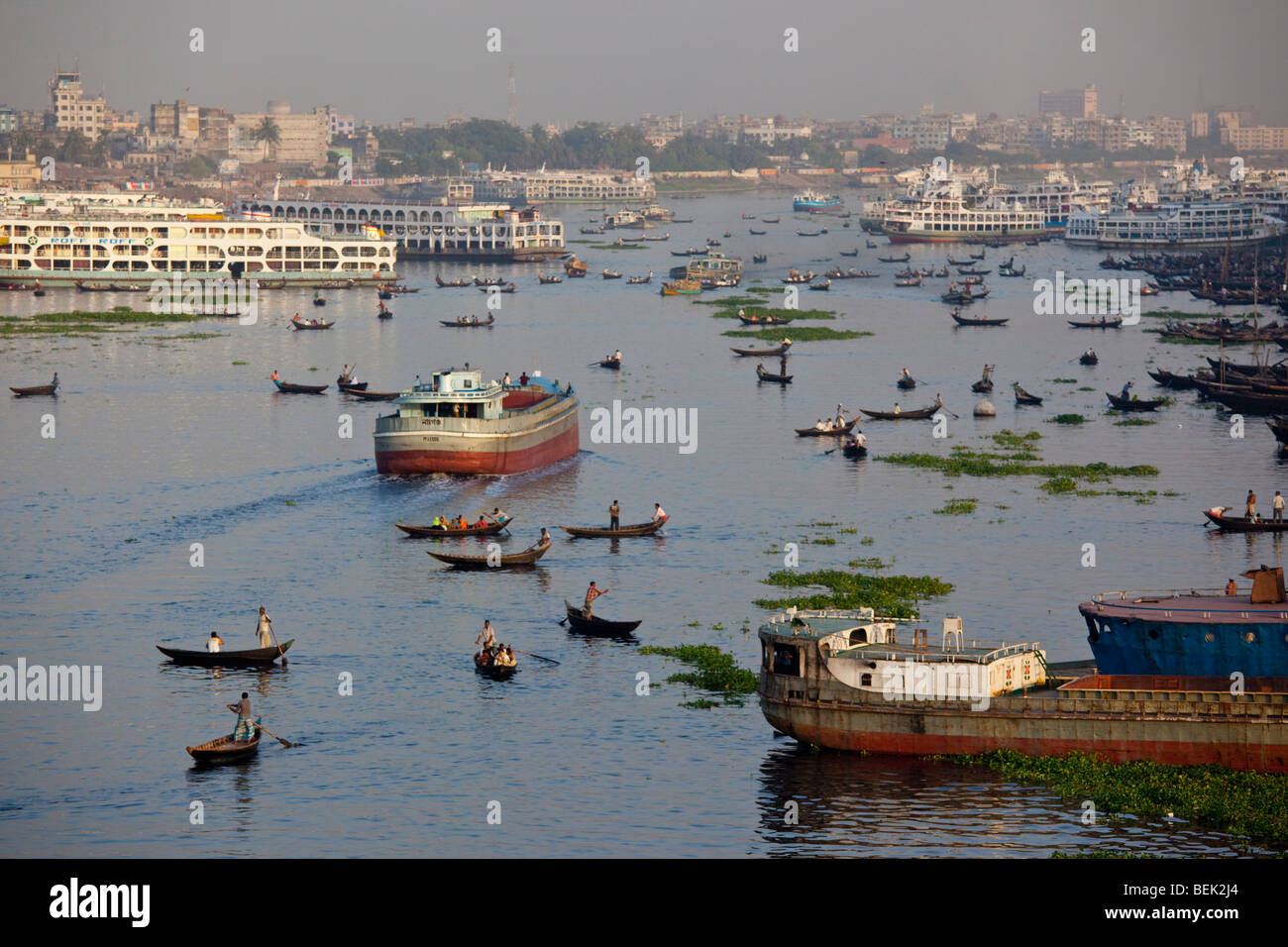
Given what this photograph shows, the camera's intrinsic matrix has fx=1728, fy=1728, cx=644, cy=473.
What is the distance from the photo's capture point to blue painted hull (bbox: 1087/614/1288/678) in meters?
38.8

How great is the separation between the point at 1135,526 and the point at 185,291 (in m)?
117

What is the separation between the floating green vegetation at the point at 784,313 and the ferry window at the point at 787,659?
102 metres

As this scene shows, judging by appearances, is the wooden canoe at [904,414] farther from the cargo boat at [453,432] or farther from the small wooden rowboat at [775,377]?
the cargo boat at [453,432]

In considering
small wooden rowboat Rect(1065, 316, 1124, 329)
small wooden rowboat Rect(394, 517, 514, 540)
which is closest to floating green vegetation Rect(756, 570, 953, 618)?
small wooden rowboat Rect(394, 517, 514, 540)

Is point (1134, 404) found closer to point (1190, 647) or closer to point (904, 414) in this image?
point (904, 414)

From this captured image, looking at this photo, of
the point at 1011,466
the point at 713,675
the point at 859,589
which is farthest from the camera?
the point at 1011,466

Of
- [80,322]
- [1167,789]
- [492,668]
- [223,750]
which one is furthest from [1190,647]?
[80,322]

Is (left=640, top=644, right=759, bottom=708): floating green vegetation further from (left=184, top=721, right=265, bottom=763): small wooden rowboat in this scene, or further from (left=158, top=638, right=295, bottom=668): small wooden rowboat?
(left=184, top=721, right=265, bottom=763): small wooden rowboat

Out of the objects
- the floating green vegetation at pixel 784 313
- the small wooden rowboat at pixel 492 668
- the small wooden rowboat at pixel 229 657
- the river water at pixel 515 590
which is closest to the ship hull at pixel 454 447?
the river water at pixel 515 590

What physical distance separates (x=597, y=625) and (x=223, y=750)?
1363 cm

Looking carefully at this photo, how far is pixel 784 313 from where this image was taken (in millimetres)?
144750
